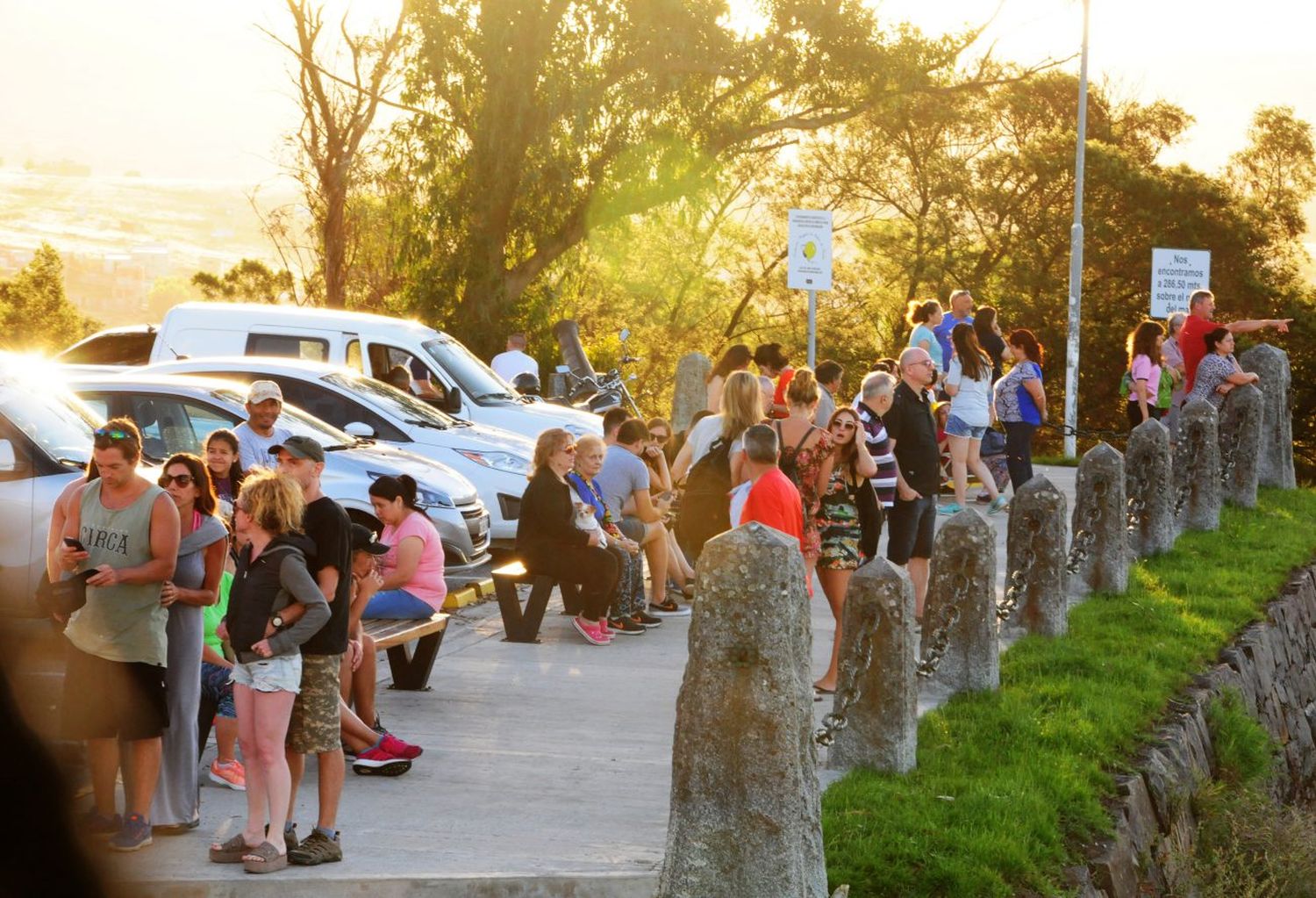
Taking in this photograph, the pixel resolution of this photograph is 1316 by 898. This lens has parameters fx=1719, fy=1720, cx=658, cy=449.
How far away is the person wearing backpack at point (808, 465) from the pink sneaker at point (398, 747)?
265 centimetres

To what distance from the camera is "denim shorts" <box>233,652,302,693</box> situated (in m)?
6.59

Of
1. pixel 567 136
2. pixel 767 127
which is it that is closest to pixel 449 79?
pixel 567 136

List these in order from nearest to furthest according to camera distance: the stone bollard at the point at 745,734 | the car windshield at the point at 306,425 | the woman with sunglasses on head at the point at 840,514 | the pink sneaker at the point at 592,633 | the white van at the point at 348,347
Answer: the stone bollard at the point at 745,734 → the woman with sunglasses on head at the point at 840,514 → the pink sneaker at the point at 592,633 → the car windshield at the point at 306,425 → the white van at the point at 348,347

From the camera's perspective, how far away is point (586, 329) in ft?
152

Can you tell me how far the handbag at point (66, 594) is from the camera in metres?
6.89

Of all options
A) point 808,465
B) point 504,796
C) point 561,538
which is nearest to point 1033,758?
point 808,465

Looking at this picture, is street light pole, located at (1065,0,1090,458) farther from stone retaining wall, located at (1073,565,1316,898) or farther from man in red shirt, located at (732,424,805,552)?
man in red shirt, located at (732,424,805,552)

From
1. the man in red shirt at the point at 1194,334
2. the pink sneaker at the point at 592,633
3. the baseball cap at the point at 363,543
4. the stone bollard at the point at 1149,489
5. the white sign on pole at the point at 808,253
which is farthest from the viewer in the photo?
the man in red shirt at the point at 1194,334

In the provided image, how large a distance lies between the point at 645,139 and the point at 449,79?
3352 mm

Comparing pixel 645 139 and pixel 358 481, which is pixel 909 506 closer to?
pixel 358 481

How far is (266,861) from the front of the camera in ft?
21.2

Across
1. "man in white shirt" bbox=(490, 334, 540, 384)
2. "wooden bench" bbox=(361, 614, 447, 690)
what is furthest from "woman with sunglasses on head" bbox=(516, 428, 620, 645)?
"man in white shirt" bbox=(490, 334, 540, 384)

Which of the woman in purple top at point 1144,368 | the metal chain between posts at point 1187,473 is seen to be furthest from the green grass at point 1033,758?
the woman in purple top at point 1144,368

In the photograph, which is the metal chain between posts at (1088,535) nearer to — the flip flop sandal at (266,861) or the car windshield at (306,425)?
the car windshield at (306,425)
